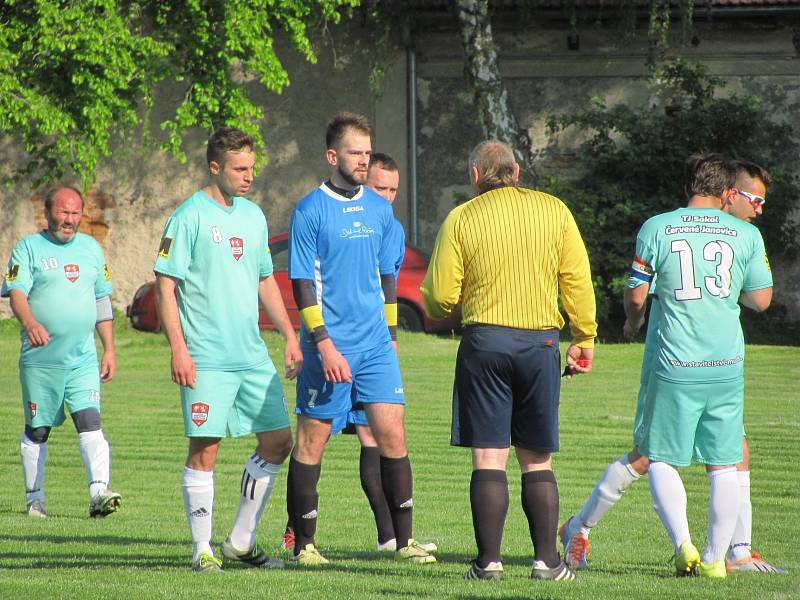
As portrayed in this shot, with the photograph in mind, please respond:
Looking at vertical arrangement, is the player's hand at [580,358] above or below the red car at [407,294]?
above

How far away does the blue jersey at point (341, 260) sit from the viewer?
20.4 feet

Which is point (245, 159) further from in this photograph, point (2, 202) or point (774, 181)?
point (2, 202)

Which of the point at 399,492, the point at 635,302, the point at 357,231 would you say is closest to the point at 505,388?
the point at 635,302

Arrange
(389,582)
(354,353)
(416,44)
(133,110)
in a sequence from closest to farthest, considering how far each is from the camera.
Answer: (389,582) < (354,353) < (133,110) < (416,44)

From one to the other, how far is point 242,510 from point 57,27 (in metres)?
15.0

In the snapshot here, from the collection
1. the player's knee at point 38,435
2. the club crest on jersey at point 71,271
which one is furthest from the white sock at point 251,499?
the club crest on jersey at point 71,271

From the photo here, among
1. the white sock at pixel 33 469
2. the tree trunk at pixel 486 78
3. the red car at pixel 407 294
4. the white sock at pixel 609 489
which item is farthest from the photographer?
the tree trunk at pixel 486 78

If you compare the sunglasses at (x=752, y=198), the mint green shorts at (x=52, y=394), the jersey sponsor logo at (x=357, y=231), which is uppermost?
the sunglasses at (x=752, y=198)

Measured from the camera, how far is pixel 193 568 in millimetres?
5875

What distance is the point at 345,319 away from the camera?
6.28 meters

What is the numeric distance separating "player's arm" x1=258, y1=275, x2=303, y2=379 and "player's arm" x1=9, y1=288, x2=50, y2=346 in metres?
2.35

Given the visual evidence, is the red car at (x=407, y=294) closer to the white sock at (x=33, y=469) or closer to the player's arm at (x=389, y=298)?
the white sock at (x=33, y=469)

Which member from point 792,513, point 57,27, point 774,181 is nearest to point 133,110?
point 57,27

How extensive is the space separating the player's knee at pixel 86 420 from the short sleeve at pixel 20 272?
85 cm
